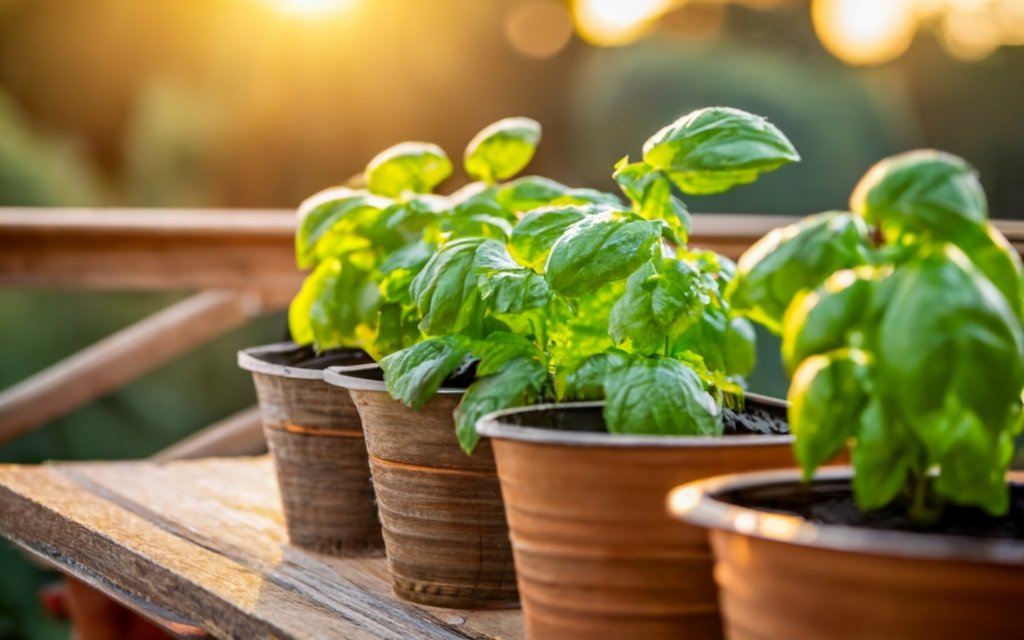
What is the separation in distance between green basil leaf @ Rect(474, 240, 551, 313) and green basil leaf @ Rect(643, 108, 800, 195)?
4.7 inches

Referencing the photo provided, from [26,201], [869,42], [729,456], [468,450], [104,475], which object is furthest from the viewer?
[869,42]

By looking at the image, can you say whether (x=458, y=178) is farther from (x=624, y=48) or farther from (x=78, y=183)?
(x=78, y=183)

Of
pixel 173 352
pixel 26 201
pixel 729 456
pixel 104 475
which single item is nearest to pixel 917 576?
pixel 729 456

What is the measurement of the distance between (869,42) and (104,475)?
370 cm

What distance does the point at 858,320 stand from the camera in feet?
1.89

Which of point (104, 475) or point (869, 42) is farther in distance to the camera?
point (869, 42)

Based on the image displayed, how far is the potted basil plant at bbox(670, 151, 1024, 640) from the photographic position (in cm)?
52

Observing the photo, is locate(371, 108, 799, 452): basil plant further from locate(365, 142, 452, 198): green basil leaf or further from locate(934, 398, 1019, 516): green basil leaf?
locate(365, 142, 452, 198): green basil leaf

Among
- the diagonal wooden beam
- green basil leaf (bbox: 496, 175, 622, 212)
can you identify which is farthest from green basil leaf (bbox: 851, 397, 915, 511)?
the diagonal wooden beam

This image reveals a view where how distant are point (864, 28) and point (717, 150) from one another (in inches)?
160

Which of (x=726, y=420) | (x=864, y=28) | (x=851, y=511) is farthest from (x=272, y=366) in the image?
(x=864, y=28)

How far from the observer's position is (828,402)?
58cm

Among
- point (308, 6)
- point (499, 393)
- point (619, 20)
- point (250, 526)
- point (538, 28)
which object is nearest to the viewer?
point (499, 393)

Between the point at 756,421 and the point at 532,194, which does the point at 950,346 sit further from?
the point at 532,194
